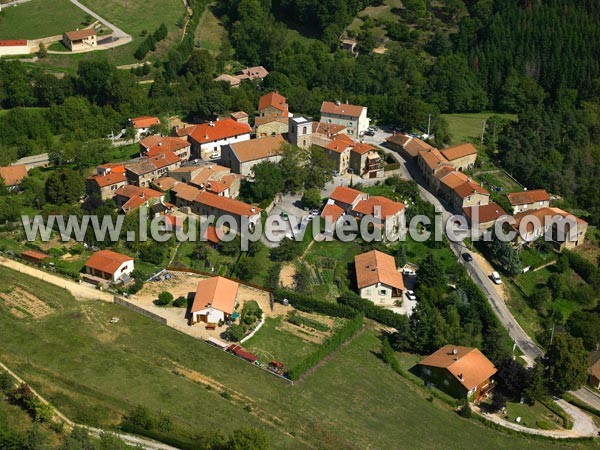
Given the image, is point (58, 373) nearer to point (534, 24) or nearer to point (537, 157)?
point (537, 157)

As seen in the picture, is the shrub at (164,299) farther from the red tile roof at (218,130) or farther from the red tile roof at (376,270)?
the red tile roof at (218,130)

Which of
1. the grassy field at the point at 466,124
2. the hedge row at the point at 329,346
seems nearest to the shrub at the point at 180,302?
the hedge row at the point at 329,346

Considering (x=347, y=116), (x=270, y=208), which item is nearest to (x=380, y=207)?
(x=270, y=208)

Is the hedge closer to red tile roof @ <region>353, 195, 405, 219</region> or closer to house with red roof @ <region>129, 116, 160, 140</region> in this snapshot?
red tile roof @ <region>353, 195, 405, 219</region>

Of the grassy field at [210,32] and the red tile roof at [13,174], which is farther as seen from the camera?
the grassy field at [210,32]

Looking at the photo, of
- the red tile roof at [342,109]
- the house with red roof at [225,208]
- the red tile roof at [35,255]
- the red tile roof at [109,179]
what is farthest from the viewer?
the red tile roof at [342,109]

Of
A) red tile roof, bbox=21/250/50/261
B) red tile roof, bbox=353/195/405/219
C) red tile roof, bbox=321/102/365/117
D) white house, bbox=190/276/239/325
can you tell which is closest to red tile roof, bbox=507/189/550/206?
red tile roof, bbox=353/195/405/219
